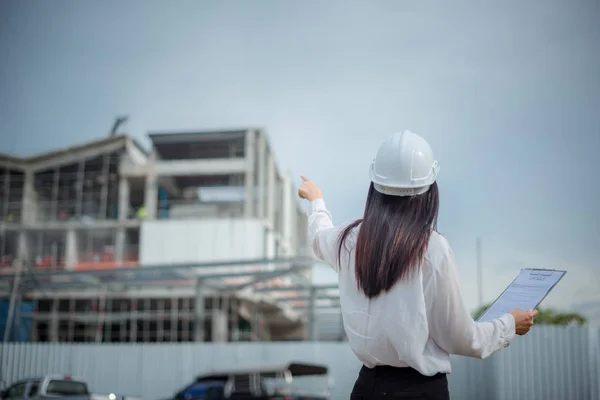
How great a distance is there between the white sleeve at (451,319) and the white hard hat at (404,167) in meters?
0.22

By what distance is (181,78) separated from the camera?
669 inches

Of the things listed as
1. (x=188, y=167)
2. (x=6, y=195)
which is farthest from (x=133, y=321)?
(x=6, y=195)

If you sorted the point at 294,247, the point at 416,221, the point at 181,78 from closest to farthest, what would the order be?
1. the point at 416,221
2. the point at 181,78
3. the point at 294,247

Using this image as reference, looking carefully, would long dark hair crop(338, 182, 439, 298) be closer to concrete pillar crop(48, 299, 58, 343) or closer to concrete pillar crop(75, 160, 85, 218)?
concrete pillar crop(48, 299, 58, 343)

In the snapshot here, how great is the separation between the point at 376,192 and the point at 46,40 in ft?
43.2

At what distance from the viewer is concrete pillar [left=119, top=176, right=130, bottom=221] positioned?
3030cm

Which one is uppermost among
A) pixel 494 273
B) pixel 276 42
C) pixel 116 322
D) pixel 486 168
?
pixel 276 42

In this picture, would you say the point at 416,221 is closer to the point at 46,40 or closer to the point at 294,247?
the point at 46,40

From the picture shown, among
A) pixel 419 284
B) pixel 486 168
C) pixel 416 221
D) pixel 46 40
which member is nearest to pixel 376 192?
pixel 416 221

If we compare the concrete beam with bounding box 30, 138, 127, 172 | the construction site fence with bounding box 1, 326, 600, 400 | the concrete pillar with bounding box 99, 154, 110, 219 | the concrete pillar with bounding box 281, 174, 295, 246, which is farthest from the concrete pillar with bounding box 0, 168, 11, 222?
the construction site fence with bounding box 1, 326, 600, 400

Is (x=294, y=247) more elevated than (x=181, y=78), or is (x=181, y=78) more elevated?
(x=181, y=78)

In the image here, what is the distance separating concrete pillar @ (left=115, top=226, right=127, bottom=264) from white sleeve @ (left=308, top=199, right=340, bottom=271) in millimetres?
28296

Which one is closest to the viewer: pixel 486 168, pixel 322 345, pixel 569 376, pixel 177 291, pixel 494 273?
pixel 569 376

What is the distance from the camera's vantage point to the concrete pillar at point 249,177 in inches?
1176
